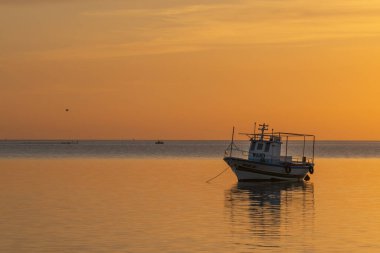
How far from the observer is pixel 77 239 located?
3662 cm

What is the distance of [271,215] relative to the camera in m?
48.0

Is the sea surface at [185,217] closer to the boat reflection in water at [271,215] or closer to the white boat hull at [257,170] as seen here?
the boat reflection in water at [271,215]

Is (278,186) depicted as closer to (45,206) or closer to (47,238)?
(45,206)

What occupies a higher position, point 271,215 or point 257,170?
point 257,170

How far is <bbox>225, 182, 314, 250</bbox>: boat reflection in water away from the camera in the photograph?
1460 inches

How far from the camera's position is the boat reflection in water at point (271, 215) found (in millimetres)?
37094

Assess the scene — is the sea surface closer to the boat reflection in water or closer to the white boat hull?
the boat reflection in water

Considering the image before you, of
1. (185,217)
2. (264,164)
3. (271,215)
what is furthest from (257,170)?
(185,217)

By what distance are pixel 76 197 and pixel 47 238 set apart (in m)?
22.2

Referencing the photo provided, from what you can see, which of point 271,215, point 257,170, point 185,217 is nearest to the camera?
point 185,217

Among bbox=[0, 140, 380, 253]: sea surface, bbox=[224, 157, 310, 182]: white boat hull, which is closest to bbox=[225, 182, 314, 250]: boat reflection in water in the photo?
bbox=[0, 140, 380, 253]: sea surface

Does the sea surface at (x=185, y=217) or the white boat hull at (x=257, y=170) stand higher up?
the white boat hull at (x=257, y=170)

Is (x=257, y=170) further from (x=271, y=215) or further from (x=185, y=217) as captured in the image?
(x=185, y=217)

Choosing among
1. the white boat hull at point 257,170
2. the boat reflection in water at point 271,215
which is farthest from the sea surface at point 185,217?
the white boat hull at point 257,170
